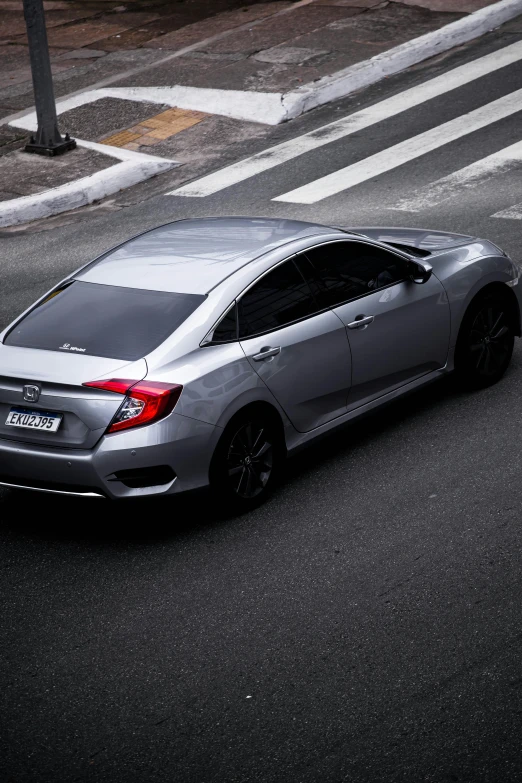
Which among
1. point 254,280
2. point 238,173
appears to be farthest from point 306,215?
point 254,280

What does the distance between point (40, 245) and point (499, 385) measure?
6821 mm

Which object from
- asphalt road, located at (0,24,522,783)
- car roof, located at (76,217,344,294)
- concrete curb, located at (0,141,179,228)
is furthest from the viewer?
concrete curb, located at (0,141,179,228)

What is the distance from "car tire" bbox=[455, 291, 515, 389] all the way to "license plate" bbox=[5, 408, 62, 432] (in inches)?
129

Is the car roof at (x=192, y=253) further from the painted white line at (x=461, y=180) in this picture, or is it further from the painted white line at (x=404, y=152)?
the painted white line at (x=404, y=152)

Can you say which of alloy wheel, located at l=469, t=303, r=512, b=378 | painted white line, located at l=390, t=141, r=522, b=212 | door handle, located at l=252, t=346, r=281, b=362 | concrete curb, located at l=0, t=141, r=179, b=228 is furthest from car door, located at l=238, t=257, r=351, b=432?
concrete curb, located at l=0, t=141, r=179, b=228

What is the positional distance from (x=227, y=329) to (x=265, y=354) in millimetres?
277

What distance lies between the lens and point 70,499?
249 inches

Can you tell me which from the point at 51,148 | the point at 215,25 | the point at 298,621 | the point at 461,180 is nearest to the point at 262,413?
the point at 298,621

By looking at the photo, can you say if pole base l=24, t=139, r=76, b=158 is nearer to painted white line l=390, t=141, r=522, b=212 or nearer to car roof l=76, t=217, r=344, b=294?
painted white line l=390, t=141, r=522, b=212

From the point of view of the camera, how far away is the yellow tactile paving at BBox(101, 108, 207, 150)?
1677 cm

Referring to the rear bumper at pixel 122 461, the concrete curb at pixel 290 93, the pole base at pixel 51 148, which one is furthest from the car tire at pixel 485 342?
the pole base at pixel 51 148

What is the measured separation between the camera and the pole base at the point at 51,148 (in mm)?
16234

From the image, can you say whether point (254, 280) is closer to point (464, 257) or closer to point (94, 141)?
point (464, 257)

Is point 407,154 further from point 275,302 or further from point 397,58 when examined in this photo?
point 275,302
